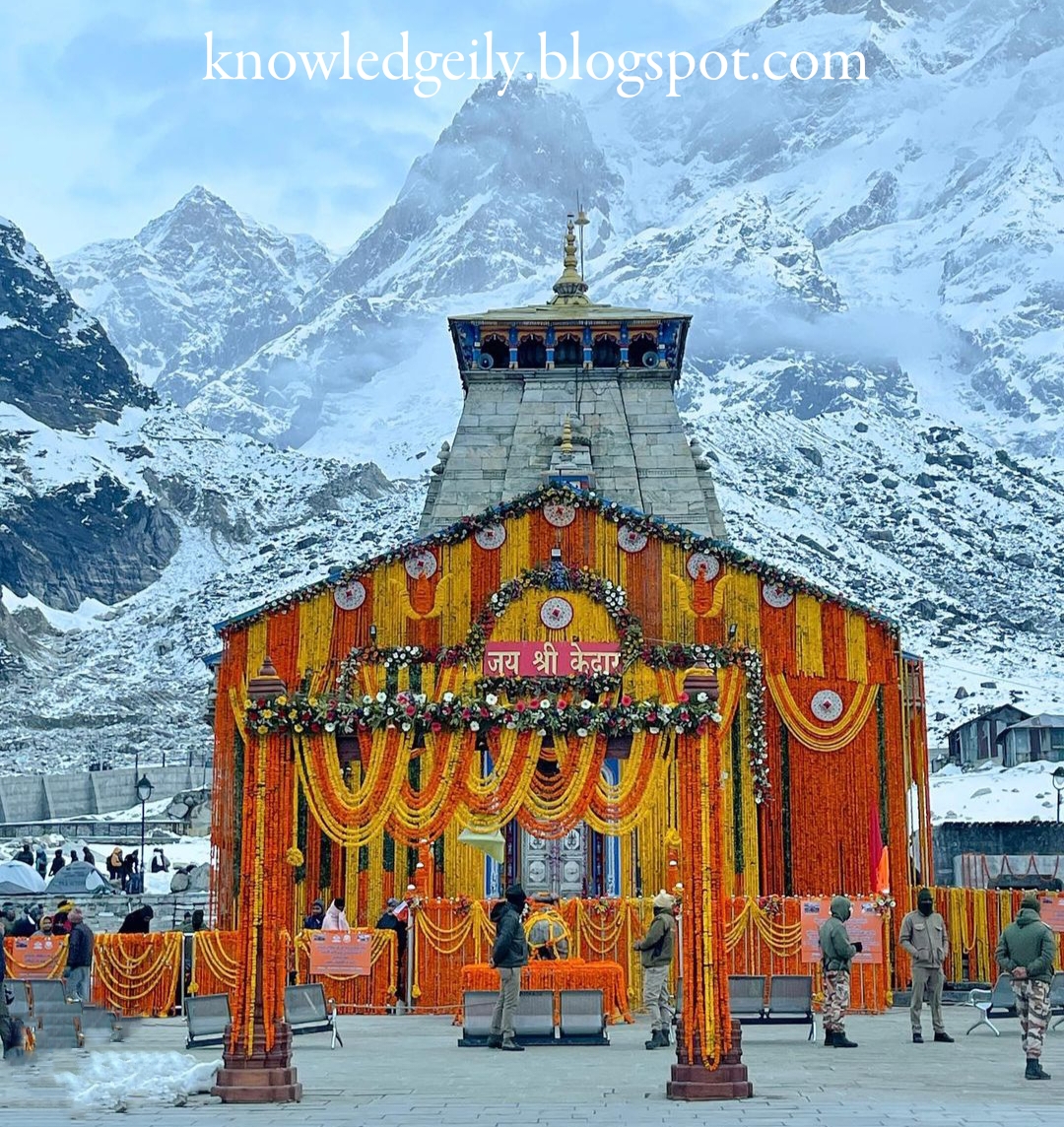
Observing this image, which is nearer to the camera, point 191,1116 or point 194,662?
point 191,1116

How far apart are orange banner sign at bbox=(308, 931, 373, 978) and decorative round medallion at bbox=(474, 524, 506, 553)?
7.61 metres

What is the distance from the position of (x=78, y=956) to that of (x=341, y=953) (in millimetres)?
3810

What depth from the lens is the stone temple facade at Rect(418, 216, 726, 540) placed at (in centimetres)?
3962

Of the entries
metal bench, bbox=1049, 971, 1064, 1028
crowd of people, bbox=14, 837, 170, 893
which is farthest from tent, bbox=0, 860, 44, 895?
metal bench, bbox=1049, 971, 1064, 1028

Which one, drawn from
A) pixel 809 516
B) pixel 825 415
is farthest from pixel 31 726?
pixel 825 415

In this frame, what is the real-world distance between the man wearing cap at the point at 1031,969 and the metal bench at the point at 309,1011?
714 cm

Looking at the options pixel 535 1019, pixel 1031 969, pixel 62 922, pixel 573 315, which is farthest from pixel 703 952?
pixel 573 315

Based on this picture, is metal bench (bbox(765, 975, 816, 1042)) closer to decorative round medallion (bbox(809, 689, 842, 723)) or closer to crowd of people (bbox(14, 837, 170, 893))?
decorative round medallion (bbox(809, 689, 842, 723))

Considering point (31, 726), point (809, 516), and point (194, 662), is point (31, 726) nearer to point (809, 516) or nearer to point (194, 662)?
point (194, 662)

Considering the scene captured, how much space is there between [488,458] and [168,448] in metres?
130

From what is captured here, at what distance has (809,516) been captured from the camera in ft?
446

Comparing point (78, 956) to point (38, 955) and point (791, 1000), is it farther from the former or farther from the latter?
point (791, 1000)

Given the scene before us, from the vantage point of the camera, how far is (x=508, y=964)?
18641 mm

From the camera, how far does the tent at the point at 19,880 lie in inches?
1393
